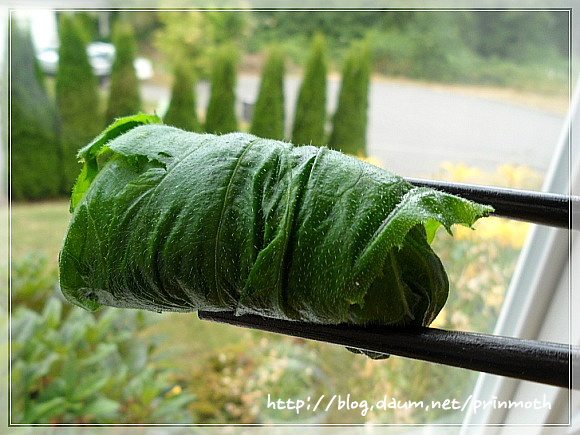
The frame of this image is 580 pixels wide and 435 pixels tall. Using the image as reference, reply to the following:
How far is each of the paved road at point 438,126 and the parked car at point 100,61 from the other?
51 millimetres

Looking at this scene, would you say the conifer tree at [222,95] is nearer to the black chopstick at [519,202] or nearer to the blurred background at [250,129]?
the blurred background at [250,129]

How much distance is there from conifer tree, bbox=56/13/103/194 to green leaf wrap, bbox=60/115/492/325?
4.41 feet

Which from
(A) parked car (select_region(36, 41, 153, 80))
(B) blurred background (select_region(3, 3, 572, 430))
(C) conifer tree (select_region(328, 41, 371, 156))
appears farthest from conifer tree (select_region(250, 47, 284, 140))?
(A) parked car (select_region(36, 41, 153, 80))

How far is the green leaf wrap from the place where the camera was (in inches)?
12.2

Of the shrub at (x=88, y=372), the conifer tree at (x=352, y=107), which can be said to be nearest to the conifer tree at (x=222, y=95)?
the conifer tree at (x=352, y=107)

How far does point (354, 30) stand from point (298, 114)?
267mm

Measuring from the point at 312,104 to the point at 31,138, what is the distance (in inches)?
30.0

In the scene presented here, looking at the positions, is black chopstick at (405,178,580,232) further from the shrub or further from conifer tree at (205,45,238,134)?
conifer tree at (205,45,238,134)

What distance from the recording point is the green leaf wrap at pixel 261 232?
31cm

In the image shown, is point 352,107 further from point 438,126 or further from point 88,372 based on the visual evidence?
point 88,372

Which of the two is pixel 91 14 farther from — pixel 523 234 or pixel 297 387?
pixel 523 234

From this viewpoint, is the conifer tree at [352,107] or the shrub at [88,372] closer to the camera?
the shrub at [88,372]

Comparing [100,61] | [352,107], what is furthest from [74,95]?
[352,107]

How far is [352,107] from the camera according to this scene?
5.41 ft
